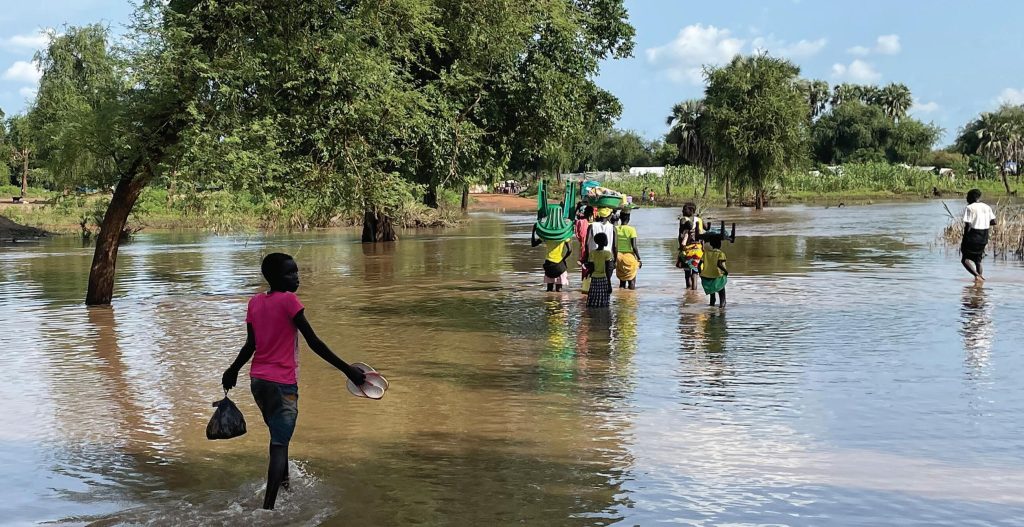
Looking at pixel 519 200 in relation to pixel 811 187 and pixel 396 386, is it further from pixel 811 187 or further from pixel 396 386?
pixel 396 386

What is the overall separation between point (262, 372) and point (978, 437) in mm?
5378

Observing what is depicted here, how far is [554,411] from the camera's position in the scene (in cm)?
883

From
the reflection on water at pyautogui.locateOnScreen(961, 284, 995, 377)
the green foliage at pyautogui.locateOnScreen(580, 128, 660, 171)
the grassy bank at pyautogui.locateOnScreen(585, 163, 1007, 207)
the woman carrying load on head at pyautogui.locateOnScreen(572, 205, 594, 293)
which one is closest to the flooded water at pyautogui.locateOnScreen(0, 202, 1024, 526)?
the reflection on water at pyautogui.locateOnScreen(961, 284, 995, 377)

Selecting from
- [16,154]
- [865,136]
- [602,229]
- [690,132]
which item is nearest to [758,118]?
[690,132]

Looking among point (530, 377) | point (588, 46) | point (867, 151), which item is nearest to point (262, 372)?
point (530, 377)

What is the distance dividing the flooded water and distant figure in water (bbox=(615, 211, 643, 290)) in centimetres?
50

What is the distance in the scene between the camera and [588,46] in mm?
35781

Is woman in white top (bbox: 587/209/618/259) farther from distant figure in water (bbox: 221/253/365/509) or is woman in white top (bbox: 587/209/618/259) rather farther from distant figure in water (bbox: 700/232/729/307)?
distant figure in water (bbox: 221/253/365/509)

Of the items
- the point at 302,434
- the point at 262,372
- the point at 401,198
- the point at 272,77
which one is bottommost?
the point at 302,434


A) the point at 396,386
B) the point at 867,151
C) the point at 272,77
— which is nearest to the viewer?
the point at 396,386

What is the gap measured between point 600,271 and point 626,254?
2.41 m

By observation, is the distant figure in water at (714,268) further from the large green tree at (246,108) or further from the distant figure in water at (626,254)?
the large green tree at (246,108)

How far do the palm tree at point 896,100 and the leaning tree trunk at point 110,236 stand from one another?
130245mm

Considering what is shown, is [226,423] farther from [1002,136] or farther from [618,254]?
[1002,136]
